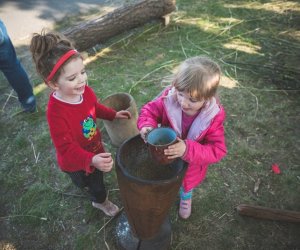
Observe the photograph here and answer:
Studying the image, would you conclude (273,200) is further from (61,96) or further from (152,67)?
(152,67)

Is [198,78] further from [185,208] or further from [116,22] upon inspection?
[116,22]

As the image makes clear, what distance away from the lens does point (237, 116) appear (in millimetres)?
3463

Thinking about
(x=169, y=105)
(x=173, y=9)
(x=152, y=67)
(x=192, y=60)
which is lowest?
(x=152, y=67)

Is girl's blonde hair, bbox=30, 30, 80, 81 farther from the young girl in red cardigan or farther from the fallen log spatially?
the fallen log

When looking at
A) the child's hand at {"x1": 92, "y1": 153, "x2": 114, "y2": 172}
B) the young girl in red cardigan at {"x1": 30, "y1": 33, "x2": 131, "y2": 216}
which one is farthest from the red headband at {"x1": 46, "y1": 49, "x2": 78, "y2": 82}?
the child's hand at {"x1": 92, "y1": 153, "x2": 114, "y2": 172}

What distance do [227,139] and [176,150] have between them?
5.52 ft

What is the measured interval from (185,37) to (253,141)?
2.26 m

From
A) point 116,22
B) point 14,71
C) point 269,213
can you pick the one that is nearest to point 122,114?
point 269,213

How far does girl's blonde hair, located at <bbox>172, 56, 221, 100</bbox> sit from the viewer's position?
1802 mm

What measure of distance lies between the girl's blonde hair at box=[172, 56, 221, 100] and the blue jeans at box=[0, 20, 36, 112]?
2243mm

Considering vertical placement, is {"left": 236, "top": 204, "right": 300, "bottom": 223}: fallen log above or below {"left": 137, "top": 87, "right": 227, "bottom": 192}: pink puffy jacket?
below

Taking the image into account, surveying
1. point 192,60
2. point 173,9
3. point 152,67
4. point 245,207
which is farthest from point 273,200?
point 173,9

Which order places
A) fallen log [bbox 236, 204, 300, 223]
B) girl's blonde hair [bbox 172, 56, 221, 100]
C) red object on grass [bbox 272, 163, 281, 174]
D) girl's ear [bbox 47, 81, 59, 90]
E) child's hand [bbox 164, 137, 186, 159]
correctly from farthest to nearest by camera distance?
red object on grass [bbox 272, 163, 281, 174] → fallen log [bbox 236, 204, 300, 223] → girl's ear [bbox 47, 81, 59, 90] → girl's blonde hair [bbox 172, 56, 221, 100] → child's hand [bbox 164, 137, 186, 159]

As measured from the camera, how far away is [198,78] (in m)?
1.80
